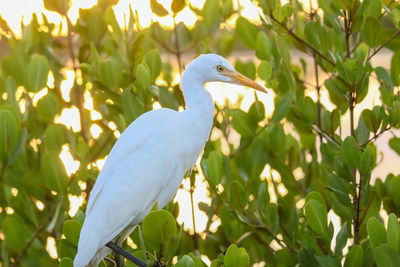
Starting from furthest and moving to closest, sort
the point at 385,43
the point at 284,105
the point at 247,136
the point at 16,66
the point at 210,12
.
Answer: the point at 16,66 → the point at 210,12 → the point at 247,136 → the point at 284,105 → the point at 385,43

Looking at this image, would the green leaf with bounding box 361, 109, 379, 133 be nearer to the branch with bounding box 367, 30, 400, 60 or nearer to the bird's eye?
the branch with bounding box 367, 30, 400, 60

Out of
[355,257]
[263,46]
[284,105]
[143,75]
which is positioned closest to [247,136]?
[284,105]

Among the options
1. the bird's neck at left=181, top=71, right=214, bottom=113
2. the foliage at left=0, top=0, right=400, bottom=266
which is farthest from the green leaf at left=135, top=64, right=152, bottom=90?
the bird's neck at left=181, top=71, right=214, bottom=113

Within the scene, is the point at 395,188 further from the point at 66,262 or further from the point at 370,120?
the point at 66,262

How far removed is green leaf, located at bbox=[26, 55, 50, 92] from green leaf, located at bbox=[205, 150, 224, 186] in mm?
730

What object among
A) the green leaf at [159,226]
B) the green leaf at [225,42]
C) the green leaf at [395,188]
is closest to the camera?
the green leaf at [159,226]

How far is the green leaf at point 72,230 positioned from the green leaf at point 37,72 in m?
0.71

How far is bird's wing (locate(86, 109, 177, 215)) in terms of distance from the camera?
212 centimetres

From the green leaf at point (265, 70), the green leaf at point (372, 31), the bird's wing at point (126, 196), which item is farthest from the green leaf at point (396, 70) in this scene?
the bird's wing at point (126, 196)

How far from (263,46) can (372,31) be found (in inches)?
15.1

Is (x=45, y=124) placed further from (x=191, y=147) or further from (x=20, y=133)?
(x=191, y=147)

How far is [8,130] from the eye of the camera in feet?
7.64

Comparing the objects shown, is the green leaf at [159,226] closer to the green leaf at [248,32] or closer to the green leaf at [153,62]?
the green leaf at [153,62]

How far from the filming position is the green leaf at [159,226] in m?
1.71
